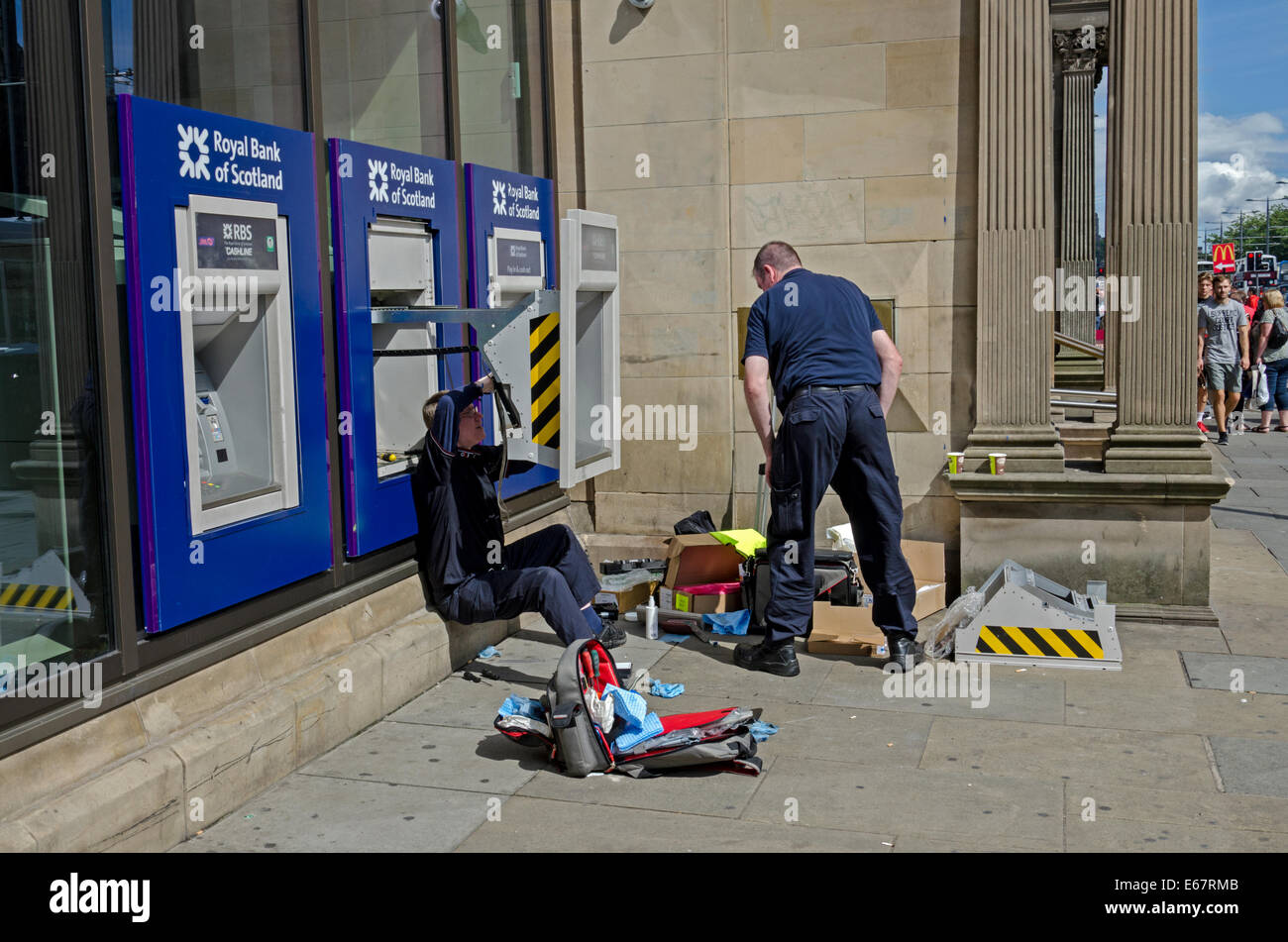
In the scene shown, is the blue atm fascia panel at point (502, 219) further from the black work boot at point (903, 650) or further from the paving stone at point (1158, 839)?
the paving stone at point (1158, 839)

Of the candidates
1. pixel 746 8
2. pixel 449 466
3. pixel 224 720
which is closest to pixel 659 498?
pixel 449 466

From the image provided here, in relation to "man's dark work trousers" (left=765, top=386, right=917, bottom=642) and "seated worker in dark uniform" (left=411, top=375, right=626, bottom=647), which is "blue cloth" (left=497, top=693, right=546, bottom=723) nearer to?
"seated worker in dark uniform" (left=411, top=375, right=626, bottom=647)

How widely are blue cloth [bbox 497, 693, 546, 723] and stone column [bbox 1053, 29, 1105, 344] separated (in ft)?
53.4

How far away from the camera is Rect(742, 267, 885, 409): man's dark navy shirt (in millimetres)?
6359

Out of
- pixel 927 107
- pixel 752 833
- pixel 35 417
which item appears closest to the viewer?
pixel 35 417

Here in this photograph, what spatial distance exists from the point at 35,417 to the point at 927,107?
5483mm

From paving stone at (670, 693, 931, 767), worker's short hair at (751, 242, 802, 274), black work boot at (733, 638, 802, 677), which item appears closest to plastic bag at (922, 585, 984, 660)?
black work boot at (733, 638, 802, 677)

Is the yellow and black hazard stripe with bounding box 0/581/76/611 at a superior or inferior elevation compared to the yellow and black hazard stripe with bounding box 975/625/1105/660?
superior

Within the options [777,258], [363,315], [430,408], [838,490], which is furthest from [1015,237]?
[363,315]

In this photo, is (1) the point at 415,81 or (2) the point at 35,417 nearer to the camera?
(2) the point at 35,417
